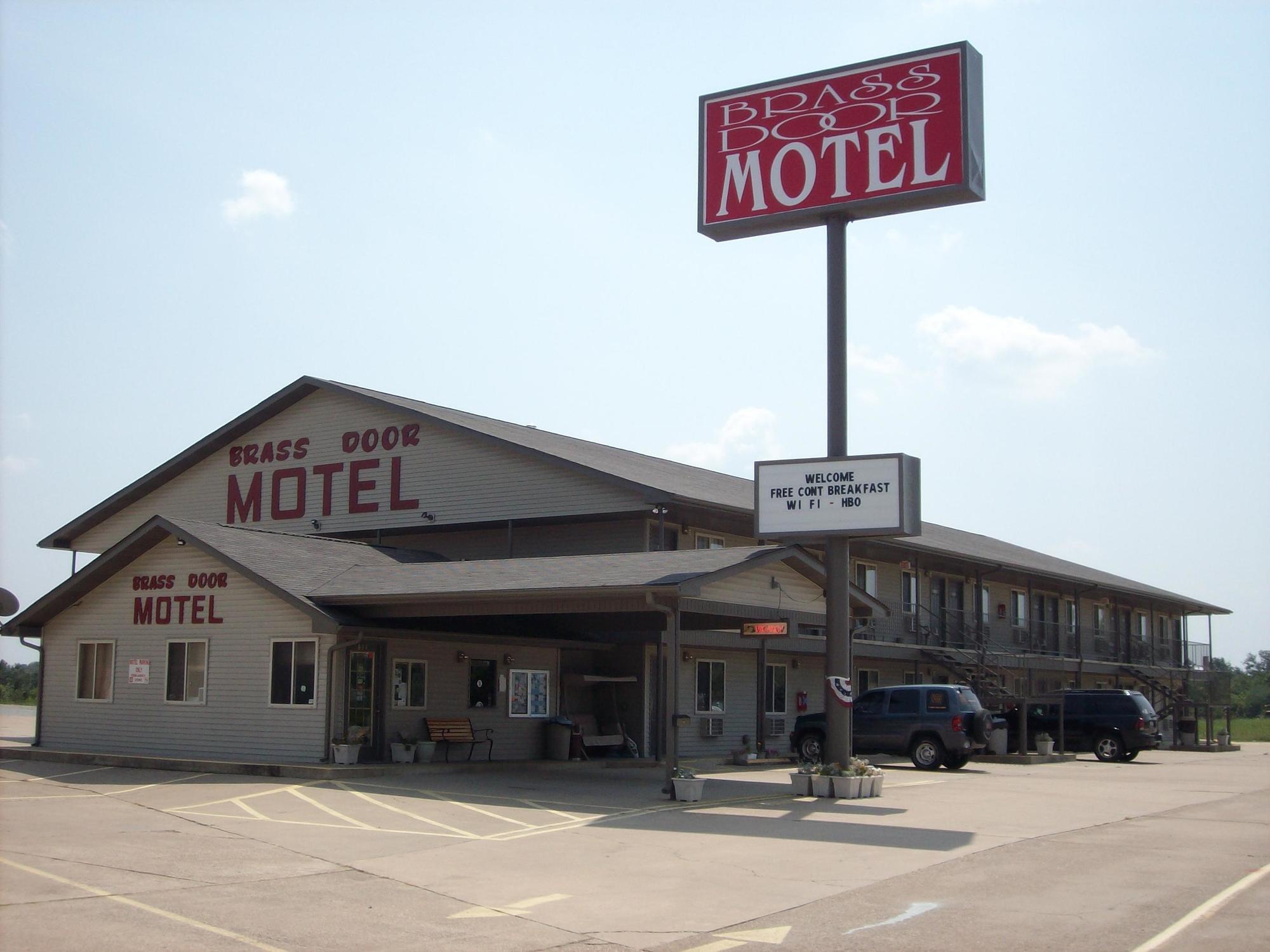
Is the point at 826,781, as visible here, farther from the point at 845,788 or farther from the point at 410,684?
the point at 410,684

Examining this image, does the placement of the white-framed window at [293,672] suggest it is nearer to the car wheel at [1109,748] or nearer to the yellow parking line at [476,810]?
the yellow parking line at [476,810]

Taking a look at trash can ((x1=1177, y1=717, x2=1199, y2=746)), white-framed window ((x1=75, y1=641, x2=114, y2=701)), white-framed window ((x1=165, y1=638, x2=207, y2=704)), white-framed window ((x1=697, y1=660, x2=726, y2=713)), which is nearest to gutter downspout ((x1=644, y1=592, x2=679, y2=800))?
white-framed window ((x1=165, y1=638, x2=207, y2=704))

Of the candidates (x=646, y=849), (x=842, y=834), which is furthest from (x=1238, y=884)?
(x=646, y=849)

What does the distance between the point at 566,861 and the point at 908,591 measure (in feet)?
89.8

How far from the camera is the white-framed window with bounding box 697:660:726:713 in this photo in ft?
100

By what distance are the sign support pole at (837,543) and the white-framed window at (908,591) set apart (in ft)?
59.5

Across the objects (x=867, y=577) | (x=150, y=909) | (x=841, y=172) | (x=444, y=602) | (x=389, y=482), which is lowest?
(x=150, y=909)

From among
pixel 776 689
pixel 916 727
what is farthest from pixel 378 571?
pixel 776 689

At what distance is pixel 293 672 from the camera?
22.8 meters

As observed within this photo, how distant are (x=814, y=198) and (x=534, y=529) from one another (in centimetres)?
1213

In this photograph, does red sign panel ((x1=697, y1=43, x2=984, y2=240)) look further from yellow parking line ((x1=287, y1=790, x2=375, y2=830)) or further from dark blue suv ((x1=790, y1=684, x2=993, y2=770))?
dark blue suv ((x1=790, y1=684, x2=993, y2=770))

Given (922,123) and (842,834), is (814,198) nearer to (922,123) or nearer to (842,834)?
(922,123)

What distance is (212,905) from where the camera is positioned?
34.1 feet

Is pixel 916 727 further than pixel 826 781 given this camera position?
Yes
